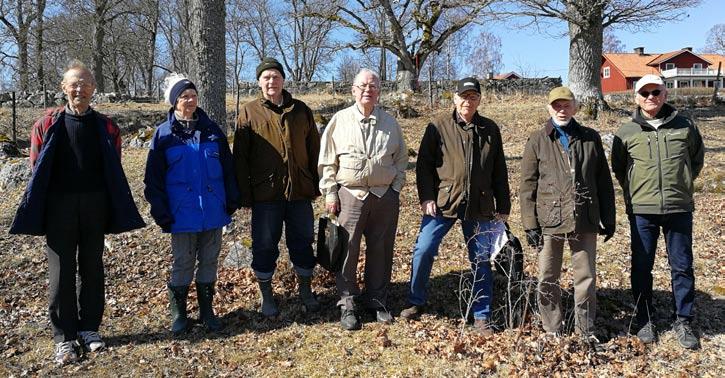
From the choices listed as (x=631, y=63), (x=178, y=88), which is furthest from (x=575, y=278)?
(x=631, y=63)

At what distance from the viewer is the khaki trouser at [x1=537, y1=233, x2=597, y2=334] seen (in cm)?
407

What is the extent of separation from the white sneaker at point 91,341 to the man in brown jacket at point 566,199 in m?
3.63

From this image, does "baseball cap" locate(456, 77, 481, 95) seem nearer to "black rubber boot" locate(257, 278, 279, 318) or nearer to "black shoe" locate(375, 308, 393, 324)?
"black shoe" locate(375, 308, 393, 324)

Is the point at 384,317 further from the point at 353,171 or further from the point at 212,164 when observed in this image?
the point at 212,164

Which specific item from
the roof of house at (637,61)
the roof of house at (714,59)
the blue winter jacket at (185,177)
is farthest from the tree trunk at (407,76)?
the roof of house at (714,59)

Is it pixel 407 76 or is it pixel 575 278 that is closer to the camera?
pixel 575 278

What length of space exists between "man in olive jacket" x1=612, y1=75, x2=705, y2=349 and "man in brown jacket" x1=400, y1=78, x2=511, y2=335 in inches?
41.8

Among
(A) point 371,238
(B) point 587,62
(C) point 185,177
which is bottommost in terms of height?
(A) point 371,238

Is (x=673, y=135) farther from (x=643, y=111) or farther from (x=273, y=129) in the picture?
(x=273, y=129)

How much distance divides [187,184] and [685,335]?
171 inches

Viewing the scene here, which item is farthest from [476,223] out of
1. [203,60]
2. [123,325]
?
[203,60]

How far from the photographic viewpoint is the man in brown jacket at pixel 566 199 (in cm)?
395

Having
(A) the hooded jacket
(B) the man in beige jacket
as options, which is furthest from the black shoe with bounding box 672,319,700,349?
(A) the hooded jacket

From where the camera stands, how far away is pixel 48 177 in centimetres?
386
